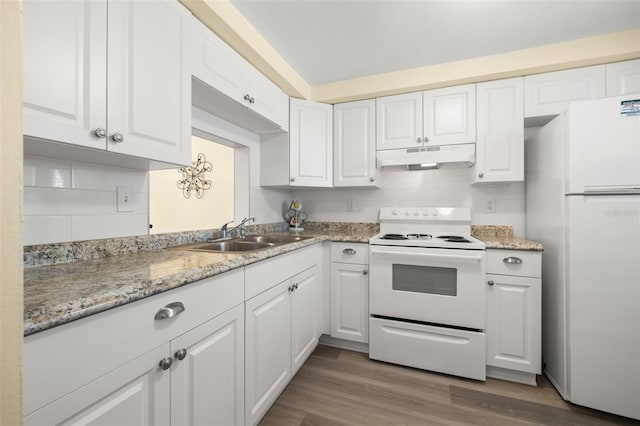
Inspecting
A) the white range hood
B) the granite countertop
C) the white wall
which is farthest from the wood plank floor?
the white range hood

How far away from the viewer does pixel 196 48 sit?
4.41 ft

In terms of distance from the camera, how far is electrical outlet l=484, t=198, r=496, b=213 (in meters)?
2.35

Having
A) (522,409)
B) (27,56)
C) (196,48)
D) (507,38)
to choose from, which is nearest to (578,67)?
(507,38)

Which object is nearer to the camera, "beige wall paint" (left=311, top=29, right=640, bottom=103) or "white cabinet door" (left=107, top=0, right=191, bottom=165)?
"white cabinet door" (left=107, top=0, right=191, bottom=165)

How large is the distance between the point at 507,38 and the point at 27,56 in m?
2.52

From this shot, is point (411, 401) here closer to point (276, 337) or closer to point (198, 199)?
point (276, 337)

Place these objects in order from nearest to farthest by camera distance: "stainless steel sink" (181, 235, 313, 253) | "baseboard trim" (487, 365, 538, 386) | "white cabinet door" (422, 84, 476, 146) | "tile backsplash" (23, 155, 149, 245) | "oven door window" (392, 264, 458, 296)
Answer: "tile backsplash" (23, 155, 149, 245), "stainless steel sink" (181, 235, 313, 253), "baseboard trim" (487, 365, 538, 386), "oven door window" (392, 264, 458, 296), "white cabinet door" (422, 84, 476, 146)

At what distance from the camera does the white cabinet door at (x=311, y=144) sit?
238cm

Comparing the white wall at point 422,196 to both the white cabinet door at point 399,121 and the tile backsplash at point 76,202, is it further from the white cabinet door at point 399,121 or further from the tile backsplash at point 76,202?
the tile backsplash at point 76,202

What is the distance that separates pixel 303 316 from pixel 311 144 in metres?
1.51

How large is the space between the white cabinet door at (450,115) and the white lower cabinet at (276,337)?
1.53 meters

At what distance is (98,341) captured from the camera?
2.16ft

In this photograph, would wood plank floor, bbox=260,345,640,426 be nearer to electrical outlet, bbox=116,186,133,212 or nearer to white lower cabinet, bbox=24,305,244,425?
white lower cabinet, bbox=24,305,244,425

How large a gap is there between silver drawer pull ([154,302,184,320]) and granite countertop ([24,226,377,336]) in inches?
2.5
